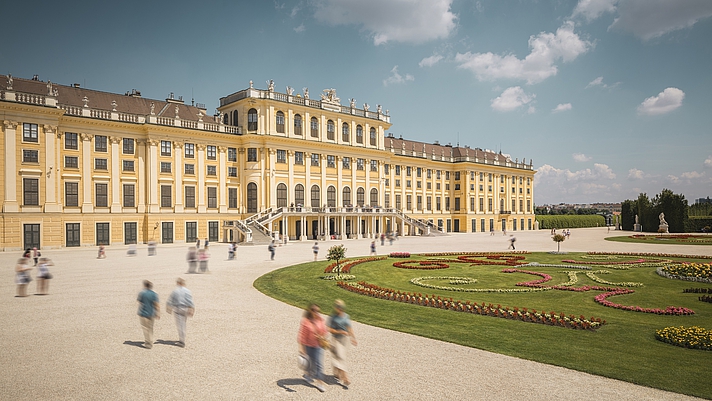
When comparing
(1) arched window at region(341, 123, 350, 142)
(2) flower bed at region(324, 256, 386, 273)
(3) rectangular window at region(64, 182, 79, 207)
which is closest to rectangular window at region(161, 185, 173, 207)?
(3) rectangular window at region(64, 182, 79, 207)

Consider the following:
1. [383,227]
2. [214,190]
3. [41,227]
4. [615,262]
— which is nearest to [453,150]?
[383,227]

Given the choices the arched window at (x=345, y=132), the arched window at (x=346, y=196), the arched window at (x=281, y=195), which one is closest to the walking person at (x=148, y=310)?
the arched window at (x=281, y=195)

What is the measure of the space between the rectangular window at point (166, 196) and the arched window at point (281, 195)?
14467 mm

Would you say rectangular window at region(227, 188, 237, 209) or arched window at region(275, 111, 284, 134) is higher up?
arched window at region(275, 111, 284, 134)

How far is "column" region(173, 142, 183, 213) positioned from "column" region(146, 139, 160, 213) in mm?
2289

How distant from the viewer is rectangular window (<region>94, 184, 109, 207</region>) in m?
53.6

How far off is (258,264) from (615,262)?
25.2 metres

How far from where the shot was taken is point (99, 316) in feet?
54.7

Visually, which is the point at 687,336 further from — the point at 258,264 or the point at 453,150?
the point at 453,150

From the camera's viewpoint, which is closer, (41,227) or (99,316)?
Answer: (99,316)

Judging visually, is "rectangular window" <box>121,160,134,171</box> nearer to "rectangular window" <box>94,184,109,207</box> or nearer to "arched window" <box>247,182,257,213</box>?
"rectangular window" <box>94,184,109,207</box>

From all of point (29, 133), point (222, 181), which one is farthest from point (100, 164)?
point (222, 181)

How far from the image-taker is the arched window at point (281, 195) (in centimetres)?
6638

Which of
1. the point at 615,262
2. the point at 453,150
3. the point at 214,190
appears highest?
the point at 453,150
